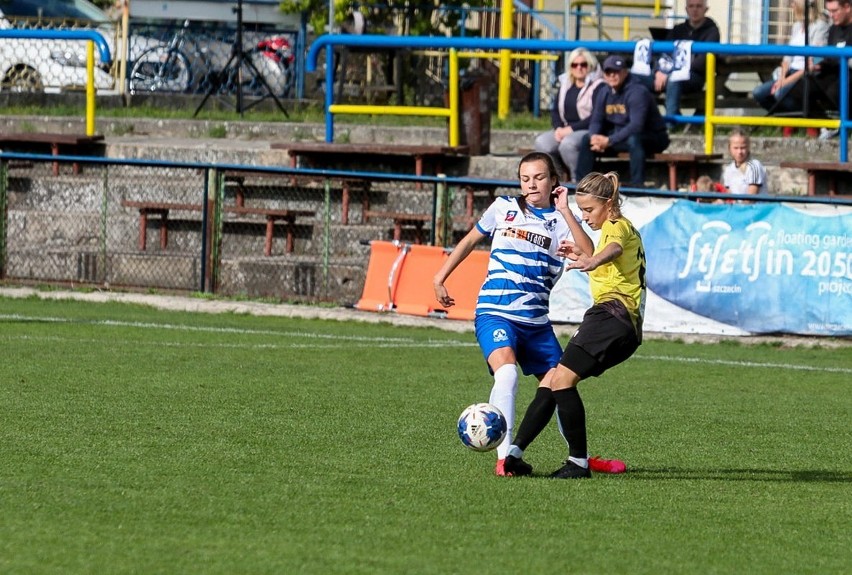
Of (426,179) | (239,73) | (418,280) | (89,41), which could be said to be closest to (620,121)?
(426,179)

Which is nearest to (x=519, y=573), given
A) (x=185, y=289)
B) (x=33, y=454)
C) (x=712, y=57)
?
(x=33, y=454)

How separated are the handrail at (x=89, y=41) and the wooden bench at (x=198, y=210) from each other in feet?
8.91

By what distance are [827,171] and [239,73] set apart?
9.05 metres

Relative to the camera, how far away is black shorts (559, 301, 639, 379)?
723 centimetres

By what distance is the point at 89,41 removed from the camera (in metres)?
19.8

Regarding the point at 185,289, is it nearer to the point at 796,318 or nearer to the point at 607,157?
the point at 607,157

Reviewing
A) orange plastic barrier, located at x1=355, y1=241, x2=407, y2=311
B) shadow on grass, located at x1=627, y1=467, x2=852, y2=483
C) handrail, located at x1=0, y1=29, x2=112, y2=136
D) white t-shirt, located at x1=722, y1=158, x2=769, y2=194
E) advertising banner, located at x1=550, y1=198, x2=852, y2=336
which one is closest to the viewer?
shadow on grass, located at x1=627, y1=467, x2=852, y2=483

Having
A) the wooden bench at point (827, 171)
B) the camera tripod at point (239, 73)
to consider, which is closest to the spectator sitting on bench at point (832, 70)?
the wooden bench at point (827, 171)

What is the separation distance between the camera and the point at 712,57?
17.9m

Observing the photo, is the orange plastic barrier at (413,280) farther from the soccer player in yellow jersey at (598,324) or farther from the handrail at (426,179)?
the soccer player in yellow jersey at (598,324)

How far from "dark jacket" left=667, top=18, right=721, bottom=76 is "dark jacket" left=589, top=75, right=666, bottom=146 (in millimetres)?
2625

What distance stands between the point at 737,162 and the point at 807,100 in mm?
3235

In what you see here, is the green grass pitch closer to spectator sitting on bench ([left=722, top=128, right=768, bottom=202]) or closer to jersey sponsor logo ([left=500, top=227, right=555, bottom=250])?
jersey sponsor logo ([left=500, top=227, right=555, bottom=250])

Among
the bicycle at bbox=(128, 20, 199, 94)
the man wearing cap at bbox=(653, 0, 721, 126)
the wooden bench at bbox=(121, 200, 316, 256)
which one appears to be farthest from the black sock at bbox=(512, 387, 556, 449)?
the bicycle at bbox=(128, 20, 199, 94)
